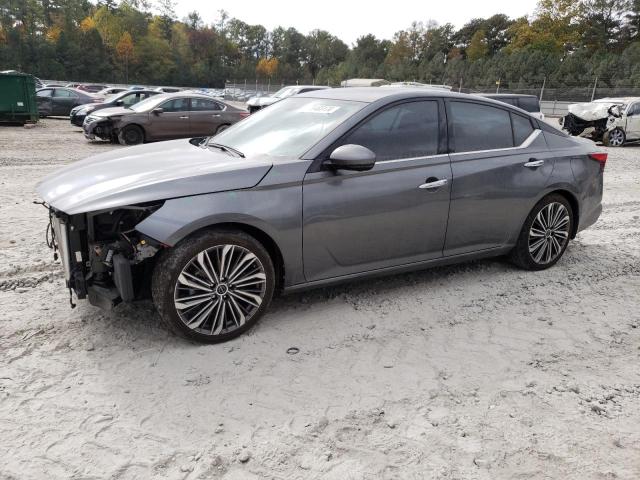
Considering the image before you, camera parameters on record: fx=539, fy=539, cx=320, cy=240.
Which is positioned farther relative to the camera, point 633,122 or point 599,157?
point 633,122

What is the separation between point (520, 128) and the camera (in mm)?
4926

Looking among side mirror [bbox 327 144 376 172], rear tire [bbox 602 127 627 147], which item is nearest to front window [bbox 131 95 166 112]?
side mirror [bbox 327 144 376 172]

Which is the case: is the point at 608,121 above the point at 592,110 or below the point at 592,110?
below

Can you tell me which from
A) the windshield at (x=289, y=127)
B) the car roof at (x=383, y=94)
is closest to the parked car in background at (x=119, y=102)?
the windshield at (x=289, y=127)

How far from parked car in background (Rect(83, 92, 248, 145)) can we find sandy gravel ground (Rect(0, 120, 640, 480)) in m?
9.45

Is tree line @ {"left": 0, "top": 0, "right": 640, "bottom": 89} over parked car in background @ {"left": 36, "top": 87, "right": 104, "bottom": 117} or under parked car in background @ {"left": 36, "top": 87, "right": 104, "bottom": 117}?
over

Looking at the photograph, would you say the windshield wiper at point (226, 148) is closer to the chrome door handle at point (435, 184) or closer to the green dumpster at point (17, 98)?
the chrome door handle at point (435, 184)

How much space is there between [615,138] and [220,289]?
17715mm

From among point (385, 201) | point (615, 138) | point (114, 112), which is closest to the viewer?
point (385, 201)

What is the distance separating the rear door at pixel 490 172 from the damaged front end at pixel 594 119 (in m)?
14.5

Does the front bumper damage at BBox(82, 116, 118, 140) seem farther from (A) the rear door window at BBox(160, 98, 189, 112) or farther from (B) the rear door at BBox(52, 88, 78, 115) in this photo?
(B) the rear door at BBox(52, 88, 78, 115)

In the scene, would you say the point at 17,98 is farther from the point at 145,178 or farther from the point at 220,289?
the point at 220,289

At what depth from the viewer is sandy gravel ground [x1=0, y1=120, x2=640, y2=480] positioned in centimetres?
254

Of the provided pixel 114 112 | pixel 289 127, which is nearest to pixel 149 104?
pixel 114 112
